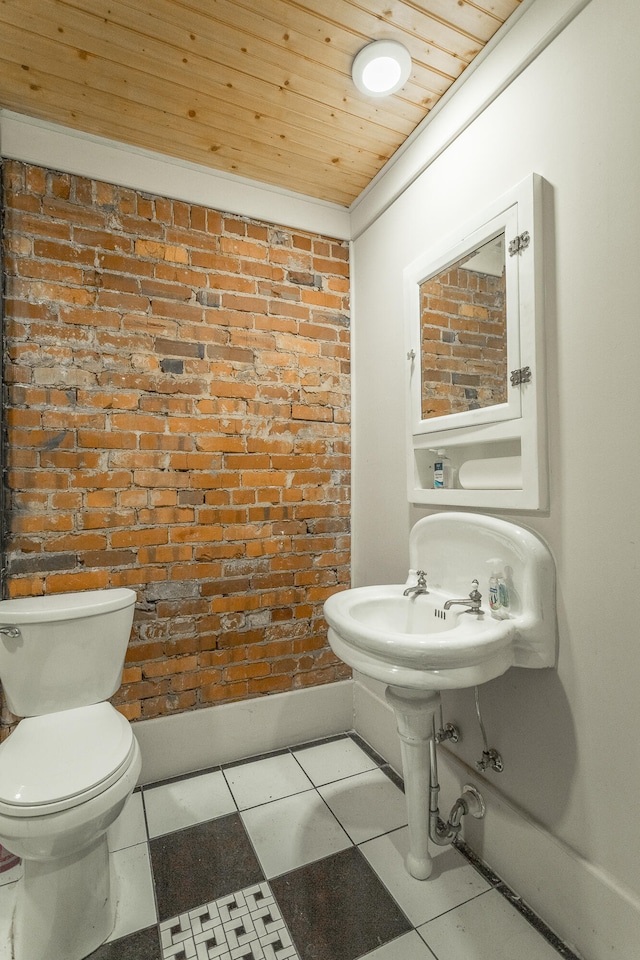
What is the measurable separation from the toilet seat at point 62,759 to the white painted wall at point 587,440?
3.64 feet

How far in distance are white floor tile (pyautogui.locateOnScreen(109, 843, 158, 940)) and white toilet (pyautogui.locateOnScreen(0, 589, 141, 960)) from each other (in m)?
0.04

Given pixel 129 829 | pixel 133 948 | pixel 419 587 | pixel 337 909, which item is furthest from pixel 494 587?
pixel 129 829

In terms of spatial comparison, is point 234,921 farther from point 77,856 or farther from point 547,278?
point 547,278

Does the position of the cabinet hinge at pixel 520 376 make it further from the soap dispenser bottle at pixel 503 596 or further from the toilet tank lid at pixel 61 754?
the toilet tank lid at pixel 61 754

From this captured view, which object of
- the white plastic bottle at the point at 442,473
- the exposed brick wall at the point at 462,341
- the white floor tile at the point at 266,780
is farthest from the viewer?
the white floor tile at the point at 266,780

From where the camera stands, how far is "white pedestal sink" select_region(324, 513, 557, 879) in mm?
1077

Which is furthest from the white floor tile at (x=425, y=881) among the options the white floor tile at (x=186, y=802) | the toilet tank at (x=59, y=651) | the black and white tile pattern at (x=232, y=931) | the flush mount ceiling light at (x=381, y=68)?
the flush mount ceiling light at (x=381, y=68)

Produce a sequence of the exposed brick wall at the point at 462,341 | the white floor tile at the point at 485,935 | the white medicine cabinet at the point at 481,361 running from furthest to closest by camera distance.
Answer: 1. the exposed brick wall at the point at 462,341
2. the white medicine cabinet at the point at 481,361
3. the white floor tile at the point at 485,935

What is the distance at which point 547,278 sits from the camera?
1235mm

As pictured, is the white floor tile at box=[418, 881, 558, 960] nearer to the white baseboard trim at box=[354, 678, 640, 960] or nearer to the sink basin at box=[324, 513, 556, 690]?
the white baseboard trim at box=[354, 678, 640, 960]

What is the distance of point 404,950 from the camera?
1158mm

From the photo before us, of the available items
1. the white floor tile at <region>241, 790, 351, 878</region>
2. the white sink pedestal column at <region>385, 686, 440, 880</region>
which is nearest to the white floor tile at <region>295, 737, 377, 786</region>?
the white floor tile at <region>241, 790, 351, 878</region>

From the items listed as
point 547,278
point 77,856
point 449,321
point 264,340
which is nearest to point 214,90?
point 264,340

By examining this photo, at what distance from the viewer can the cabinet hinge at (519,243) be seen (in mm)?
1254
